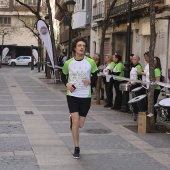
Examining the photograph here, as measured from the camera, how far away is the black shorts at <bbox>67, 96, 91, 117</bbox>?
25.8ft

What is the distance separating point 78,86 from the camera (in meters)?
7.86

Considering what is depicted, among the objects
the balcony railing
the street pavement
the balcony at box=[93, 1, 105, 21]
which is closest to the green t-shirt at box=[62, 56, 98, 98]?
the street pavement

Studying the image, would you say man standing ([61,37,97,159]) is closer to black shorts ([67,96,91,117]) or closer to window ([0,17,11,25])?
black shorts ([67,96,91,117])

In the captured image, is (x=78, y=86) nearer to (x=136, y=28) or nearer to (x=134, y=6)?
(x=134, y=6)

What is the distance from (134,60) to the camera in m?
13.5

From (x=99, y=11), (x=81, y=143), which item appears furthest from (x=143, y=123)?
(x=99, y=11)

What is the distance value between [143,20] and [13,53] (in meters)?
55.7

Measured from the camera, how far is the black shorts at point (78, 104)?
7875mm

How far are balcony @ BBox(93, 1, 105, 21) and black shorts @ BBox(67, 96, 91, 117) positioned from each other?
2350cm

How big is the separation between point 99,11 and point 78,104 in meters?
24.9

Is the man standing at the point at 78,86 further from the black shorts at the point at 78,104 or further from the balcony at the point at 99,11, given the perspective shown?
the balcony at the point at 99,11

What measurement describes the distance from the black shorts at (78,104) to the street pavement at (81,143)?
2.38ft

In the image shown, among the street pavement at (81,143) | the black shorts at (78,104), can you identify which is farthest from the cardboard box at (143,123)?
the black shorts at (78,104)

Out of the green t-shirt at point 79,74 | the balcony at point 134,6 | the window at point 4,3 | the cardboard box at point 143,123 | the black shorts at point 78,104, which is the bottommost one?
the cardboard box at point 143,123
